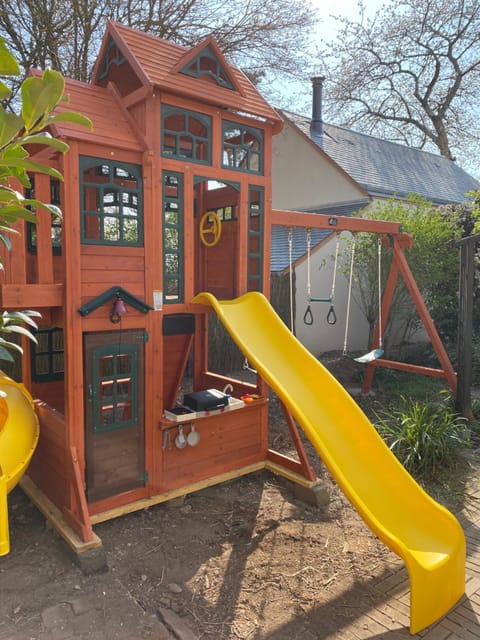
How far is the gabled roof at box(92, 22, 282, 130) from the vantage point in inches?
171

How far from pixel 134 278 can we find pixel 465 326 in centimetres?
466

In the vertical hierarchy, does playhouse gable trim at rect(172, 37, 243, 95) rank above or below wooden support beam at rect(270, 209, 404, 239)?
above

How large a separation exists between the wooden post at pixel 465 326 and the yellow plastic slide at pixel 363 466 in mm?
3205

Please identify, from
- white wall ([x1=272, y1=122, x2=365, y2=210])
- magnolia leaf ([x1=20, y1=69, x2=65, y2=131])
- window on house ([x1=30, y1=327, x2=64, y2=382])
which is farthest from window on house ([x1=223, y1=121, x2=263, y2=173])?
white wall ([x1=272, y1=122, x2=365, y2=210])

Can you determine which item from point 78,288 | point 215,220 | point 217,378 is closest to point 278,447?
point 217,378

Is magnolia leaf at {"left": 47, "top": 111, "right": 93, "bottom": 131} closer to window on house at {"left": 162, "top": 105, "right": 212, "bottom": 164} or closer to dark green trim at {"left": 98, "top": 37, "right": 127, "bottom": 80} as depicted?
window on house at {"left": 162, "top": 105, "right": 212, "bottom": 164}

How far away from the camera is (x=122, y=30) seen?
15.3 feet

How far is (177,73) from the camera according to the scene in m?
4.45

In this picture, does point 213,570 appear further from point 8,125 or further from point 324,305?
point 324,305

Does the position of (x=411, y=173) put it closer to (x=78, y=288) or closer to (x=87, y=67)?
(x=87, y=67)

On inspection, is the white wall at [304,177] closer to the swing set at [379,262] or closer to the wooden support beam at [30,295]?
the swing set at [379,262]

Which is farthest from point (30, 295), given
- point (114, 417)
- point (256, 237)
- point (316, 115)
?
point (316, 115)

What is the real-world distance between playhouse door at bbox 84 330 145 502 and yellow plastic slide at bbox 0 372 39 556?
19.3 inches

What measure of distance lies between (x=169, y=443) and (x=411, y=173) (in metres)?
15.5
